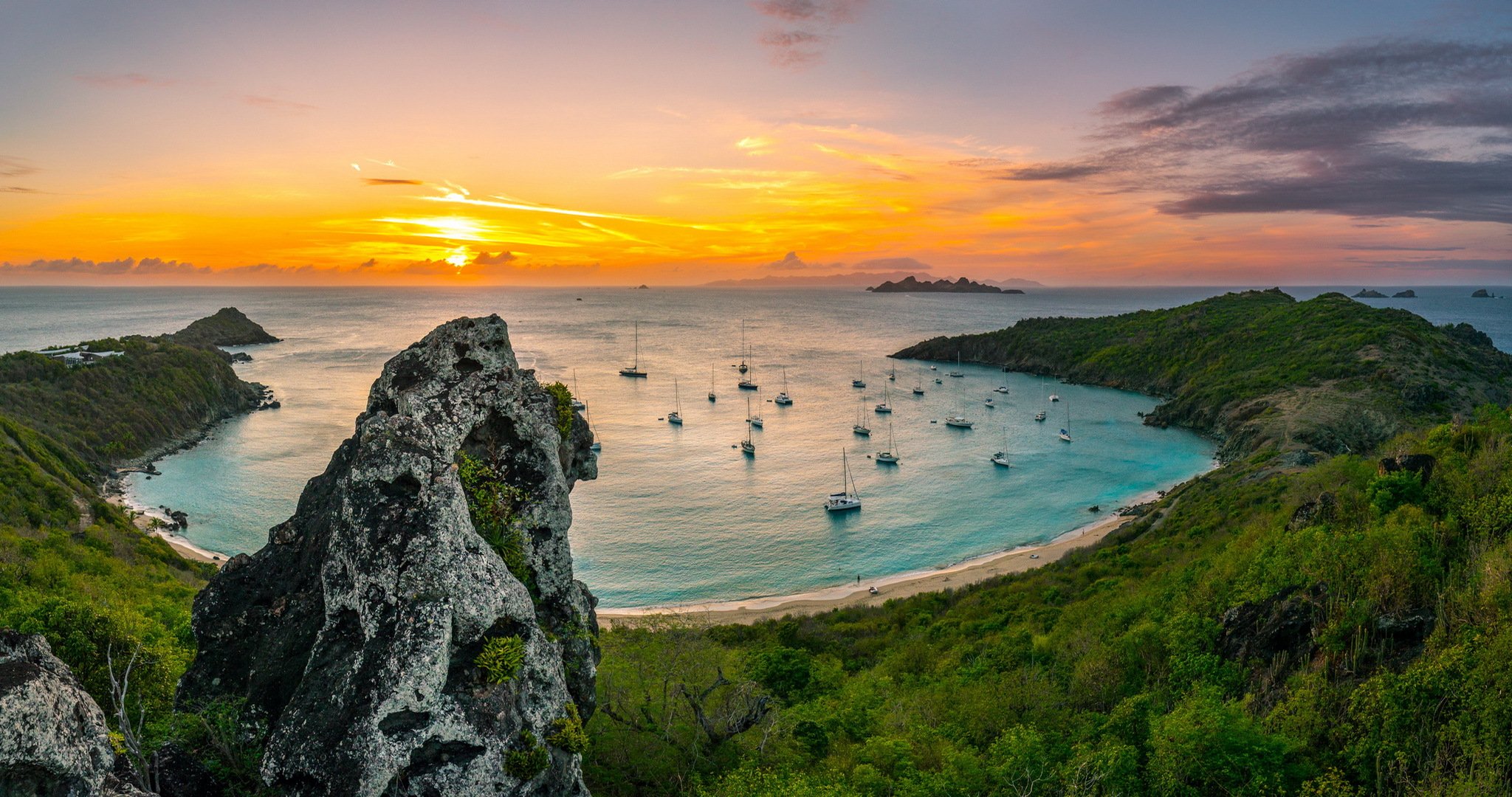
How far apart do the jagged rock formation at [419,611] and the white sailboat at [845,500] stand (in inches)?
2046

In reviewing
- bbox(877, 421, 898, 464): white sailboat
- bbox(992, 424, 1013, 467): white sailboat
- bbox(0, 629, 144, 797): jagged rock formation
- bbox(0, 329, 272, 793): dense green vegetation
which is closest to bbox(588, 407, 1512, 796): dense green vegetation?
bbox(0, 329, 272, 793): dense green vegetation

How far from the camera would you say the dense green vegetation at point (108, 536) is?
46.9 ft

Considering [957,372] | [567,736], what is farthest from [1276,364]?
[567,736]

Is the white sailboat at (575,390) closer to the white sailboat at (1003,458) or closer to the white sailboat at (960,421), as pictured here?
the white sailboat at (960,421)

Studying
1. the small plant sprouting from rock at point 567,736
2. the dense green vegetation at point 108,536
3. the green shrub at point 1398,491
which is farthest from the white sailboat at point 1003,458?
the small plant sprouting from rock at point 567,736

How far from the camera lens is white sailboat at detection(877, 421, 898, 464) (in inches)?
3231

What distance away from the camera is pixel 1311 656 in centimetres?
1691

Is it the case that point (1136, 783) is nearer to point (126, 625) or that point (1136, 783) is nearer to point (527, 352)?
point (126, 625)

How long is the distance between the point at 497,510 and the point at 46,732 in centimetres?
718

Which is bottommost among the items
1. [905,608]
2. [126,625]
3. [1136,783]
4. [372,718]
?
[905,608]

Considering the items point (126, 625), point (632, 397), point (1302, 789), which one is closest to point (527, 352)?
point (632, 397)

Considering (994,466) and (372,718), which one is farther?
(994,466)

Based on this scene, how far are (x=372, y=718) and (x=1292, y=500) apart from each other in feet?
121

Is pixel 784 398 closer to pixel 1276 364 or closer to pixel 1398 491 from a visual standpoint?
pixel 1276 364
